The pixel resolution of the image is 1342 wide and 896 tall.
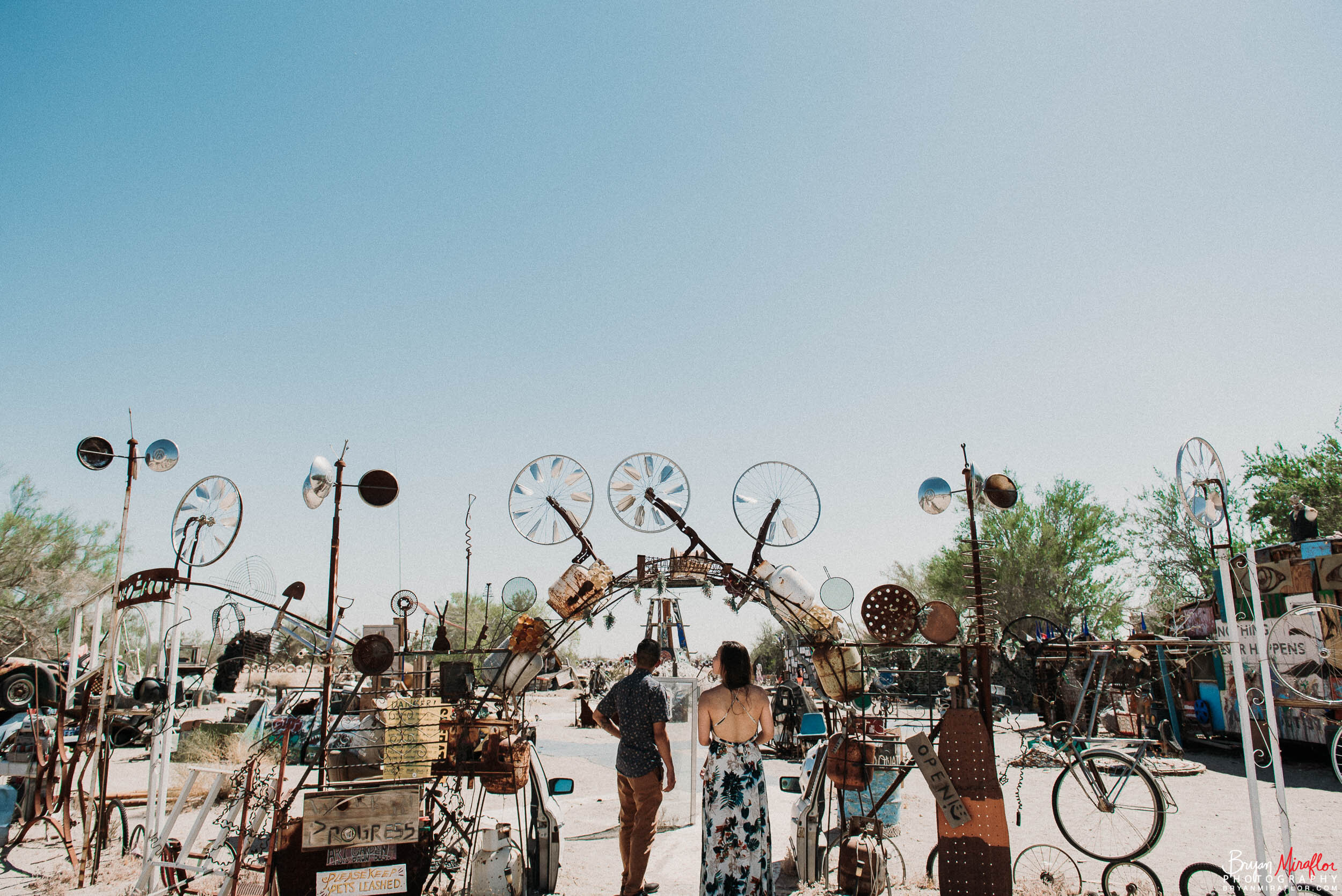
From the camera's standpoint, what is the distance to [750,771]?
4965mm

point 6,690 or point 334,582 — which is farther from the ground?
point 334,582

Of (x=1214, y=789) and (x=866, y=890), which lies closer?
(x=866, y=890)

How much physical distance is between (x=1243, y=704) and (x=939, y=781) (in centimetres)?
193

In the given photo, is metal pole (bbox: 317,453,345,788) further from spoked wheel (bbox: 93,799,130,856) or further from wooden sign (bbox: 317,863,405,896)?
spoked wheel (bbox: 93,799,130,856)

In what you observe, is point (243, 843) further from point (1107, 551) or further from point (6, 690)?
point (1107, 551)

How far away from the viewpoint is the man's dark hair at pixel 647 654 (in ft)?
18.4

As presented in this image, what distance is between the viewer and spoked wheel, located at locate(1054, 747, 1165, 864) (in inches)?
227

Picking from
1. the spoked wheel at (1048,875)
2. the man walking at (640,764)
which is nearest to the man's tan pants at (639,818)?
the man walking at (640,764)

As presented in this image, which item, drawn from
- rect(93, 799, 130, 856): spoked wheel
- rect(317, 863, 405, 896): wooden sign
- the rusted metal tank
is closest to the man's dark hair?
the rusted metal tank

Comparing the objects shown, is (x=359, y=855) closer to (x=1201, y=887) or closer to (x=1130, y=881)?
(x=1130, y=881)

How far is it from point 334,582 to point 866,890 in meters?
4.73

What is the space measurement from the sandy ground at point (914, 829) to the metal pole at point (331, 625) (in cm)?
250

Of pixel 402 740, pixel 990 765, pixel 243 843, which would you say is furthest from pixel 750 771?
pixel 243 843

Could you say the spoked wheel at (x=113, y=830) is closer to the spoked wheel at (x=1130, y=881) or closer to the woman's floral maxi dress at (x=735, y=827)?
the woman's floral maxi dress at (x=735, y=827)
